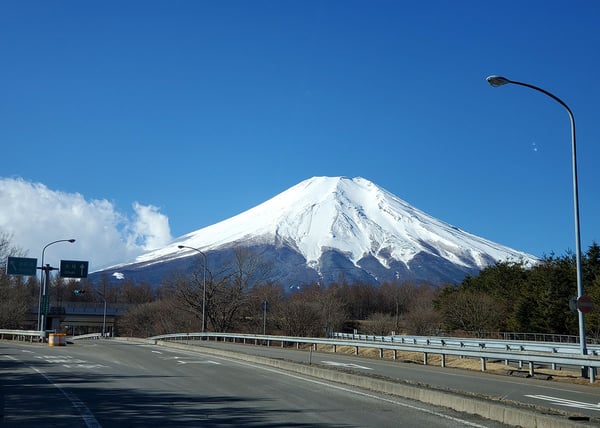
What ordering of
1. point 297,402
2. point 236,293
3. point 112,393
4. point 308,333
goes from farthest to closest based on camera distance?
point 236,293 < point 308,333 < point 112,393 < point 297,402

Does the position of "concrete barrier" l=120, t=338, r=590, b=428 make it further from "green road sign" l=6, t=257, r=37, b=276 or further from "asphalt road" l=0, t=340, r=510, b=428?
"green road sign" l=6, t=257, r=37, b=276

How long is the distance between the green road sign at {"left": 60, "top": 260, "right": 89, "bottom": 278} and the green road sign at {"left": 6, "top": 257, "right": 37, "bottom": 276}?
98.6 inches

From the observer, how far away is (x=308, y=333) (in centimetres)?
6856

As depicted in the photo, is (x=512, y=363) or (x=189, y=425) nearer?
(x=189, y=425)

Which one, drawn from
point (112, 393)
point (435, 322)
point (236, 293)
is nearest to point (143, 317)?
point (236, 293)

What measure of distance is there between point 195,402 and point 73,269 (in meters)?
42.7

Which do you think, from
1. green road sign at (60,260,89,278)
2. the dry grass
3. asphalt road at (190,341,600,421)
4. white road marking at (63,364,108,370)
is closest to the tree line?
green road sign at (60,260,89,278)

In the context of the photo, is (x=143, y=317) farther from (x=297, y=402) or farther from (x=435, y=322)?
(x=297, y=402)

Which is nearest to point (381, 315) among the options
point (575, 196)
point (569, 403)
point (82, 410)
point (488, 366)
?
point (488, 366)

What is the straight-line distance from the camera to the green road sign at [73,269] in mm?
51688

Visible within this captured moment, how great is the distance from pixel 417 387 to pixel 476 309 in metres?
54.9

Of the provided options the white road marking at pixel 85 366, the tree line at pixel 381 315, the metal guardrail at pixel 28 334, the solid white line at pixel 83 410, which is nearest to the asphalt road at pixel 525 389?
the solid white line at pixel 83 410

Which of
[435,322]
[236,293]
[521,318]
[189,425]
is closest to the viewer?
[189,425]

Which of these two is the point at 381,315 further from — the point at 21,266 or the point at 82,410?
the point at 82,410
